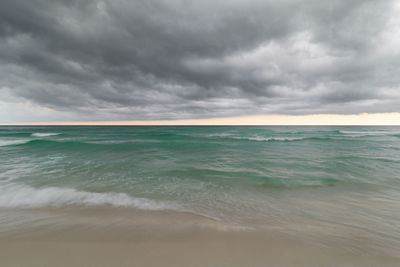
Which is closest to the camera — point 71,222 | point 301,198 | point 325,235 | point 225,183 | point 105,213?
point 325,235

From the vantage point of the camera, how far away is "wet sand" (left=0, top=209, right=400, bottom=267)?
3.19 metres

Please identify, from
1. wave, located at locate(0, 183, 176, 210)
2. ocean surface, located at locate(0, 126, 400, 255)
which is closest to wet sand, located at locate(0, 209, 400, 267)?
ocean surface, located at locate(0, 126, 400, 255)

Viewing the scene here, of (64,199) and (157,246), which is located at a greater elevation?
(157,246)

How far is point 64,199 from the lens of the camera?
6031 millimetres

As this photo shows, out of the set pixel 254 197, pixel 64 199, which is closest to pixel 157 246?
pixel 254 197

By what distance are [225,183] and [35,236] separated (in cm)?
686

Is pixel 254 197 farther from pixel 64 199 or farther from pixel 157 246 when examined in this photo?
pixel 64 199

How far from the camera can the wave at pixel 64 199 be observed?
559 cm

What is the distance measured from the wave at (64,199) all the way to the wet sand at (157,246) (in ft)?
3.21

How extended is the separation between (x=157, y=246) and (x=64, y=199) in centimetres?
471

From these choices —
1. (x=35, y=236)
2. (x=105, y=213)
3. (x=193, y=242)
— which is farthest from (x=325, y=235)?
(x=35, y=236)

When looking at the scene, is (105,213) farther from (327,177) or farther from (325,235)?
(327,177)

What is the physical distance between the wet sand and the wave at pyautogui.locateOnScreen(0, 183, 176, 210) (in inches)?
38.5

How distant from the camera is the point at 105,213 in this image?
5.04 meters
